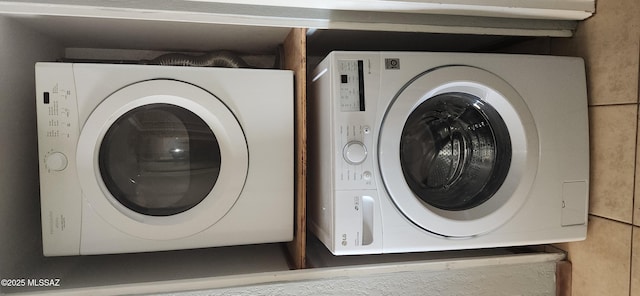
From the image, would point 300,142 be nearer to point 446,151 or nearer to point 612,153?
point 446,151

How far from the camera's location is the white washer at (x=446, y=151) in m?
1.14

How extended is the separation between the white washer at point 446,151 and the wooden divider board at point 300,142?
0.19 ft

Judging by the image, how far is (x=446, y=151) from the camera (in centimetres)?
142

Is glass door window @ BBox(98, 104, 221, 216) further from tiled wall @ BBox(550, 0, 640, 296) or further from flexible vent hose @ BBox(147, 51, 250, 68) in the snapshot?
tiled wall @ BBox(550, 0, 640, 296)

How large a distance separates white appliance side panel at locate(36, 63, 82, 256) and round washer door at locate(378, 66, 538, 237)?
828mm

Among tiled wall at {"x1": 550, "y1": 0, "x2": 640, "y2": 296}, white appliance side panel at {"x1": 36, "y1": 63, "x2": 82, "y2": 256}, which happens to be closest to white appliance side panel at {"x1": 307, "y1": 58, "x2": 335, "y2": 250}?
white appliance side panel at {"x1": 36, "y1": 63, "x2": 82, "y2": 256}

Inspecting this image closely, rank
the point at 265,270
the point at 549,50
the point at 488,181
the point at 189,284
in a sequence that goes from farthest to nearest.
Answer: the point at 549,50, the point at 488,181, the point at 265,270, the point at 189,284

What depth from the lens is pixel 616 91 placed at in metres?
1.21

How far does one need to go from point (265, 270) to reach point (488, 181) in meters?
0.73

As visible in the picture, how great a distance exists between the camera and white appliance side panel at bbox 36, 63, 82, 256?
1.15m

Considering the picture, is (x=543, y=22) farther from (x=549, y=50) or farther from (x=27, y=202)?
(x=27, y=202)

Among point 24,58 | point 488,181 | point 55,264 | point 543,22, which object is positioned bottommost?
point 55,264

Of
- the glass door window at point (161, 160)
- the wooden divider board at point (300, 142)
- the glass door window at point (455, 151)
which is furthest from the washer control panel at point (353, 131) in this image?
the glass door window at point (161, 160)

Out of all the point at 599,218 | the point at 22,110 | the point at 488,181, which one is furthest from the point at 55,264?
the point at 599,218
